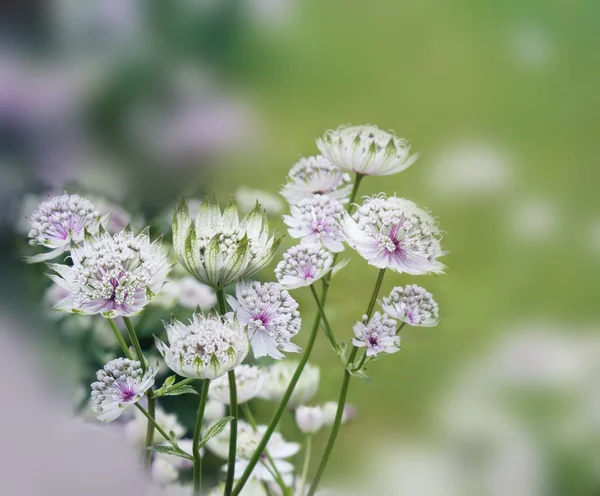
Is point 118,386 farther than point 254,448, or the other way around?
point 254,448

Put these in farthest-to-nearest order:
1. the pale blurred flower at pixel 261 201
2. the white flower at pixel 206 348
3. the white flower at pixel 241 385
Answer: the pale blurred flower at pixel 261 201 < the white flower at pixel 241 385 < the white flower at pixel 206 348

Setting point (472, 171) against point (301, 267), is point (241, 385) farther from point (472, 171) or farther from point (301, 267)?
point (472, 171)


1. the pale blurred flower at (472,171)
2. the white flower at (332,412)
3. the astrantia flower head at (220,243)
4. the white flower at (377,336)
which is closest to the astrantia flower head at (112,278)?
the astrantia flower head at (220,243)

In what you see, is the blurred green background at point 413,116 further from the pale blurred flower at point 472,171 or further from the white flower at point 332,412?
the white flower at point 332,412

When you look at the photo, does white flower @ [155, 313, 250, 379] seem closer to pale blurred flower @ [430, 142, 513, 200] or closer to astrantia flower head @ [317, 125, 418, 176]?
astrantia flower head @ [317, 125, 418, 176]

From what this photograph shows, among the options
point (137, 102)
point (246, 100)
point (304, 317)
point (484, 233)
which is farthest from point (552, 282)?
point (137, 102)

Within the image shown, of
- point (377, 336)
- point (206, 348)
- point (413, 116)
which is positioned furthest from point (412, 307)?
point (413, 116)

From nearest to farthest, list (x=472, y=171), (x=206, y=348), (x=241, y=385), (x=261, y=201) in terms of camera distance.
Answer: (x=206, y=348) < (x=241, y=385) < (x=261, y=201) < (x=472, y=171)

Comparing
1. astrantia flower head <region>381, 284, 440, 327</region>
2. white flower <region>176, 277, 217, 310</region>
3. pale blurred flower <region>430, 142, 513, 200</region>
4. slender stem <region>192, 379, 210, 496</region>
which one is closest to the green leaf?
slender stem <region>192, 379, 210, 496</region>
